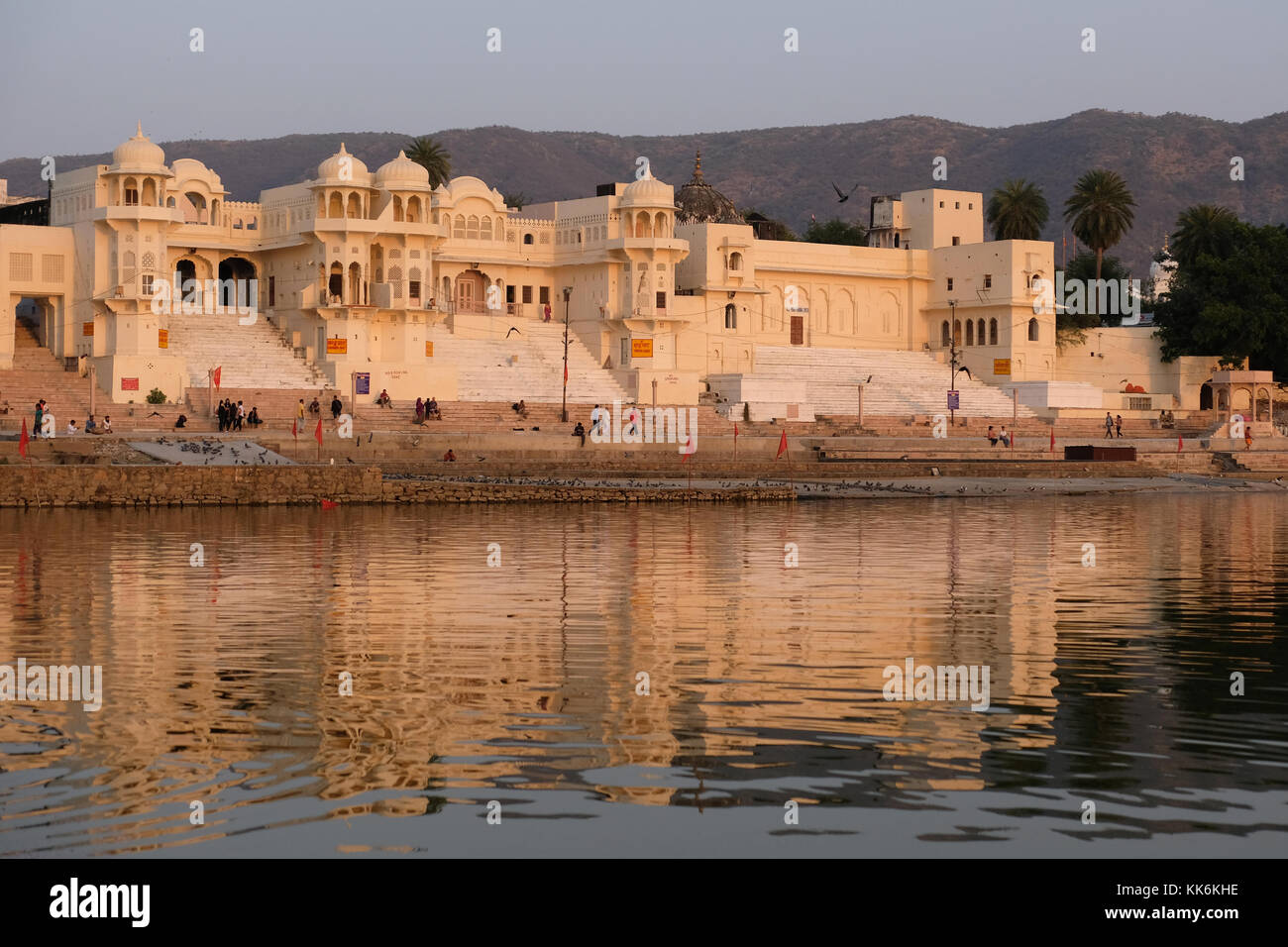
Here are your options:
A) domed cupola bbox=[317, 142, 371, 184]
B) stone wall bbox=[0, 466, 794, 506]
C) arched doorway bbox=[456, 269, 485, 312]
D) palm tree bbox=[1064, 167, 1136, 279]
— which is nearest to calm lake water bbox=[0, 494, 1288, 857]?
stone wall bbox=[0, 466, 794, 506]

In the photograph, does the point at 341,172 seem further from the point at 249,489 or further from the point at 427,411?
the point at 249,489

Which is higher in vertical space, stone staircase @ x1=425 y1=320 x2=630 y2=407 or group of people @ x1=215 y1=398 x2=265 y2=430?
stone staircase @ x1=425 y1=320 x2=630 y2=407

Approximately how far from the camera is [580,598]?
22.4 meters

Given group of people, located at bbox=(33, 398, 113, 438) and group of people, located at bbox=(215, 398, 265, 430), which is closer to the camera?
group of people, located at bbox=(33, 398, 113, 438)

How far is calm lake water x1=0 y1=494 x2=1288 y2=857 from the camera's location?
34.6 ft

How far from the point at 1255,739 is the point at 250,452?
35.6 metres

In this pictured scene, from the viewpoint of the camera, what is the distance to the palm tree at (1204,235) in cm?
9006

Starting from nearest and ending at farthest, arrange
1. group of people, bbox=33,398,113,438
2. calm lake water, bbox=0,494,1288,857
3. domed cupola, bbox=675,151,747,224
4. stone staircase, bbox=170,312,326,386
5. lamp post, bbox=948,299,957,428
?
calm lake water, bbox=0,494,1288,857
group of people, bbox=33,398,113,438
stone staircase, bbox=170,312,326,386
lamp post, bbox=948,299,957,428
domed cupola, bbox=675,151,747,224

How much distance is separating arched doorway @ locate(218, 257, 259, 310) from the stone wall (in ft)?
87.5

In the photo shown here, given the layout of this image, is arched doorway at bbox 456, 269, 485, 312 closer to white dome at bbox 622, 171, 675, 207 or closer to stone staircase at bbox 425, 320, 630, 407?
stone staircase at bbox 425, 320, 630, 407

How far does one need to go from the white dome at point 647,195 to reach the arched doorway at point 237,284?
1468 centimetres

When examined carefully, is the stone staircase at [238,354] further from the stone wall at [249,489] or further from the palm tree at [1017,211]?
the palm tree at [1017,211]
